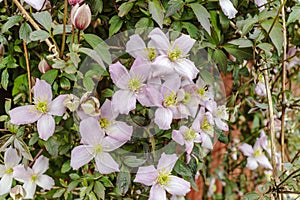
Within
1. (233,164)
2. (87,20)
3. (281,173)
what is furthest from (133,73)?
(233,164)

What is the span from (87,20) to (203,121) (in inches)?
11.6

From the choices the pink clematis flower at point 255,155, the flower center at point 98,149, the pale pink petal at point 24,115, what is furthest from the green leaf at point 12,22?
the pink clematis flower at point 255,155

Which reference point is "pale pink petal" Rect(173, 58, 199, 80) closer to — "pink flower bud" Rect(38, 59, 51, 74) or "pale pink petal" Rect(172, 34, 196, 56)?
"pale pink petal" Rect(172, 34, 196, 56)

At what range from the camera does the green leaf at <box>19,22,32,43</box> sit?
0.84 m

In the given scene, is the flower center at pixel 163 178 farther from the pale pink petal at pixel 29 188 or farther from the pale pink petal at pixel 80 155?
the pale pink petal at pixel 29 188

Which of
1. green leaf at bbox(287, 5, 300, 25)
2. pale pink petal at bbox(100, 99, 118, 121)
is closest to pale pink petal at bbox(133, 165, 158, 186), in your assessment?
pale pink petal at bbox(100, 99, 118, 121)

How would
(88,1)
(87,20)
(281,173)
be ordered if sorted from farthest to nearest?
(281,173) < (88,1) < (87,20)

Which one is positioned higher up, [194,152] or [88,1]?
[88,1]

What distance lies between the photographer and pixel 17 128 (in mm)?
891

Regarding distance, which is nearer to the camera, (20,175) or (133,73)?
(133,73)

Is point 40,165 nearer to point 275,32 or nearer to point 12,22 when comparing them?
point 12,22

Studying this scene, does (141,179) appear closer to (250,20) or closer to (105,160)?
(105,160)

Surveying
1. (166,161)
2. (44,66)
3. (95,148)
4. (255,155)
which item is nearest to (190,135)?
(166,161)

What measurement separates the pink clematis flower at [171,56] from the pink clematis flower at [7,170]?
1.01 ft
